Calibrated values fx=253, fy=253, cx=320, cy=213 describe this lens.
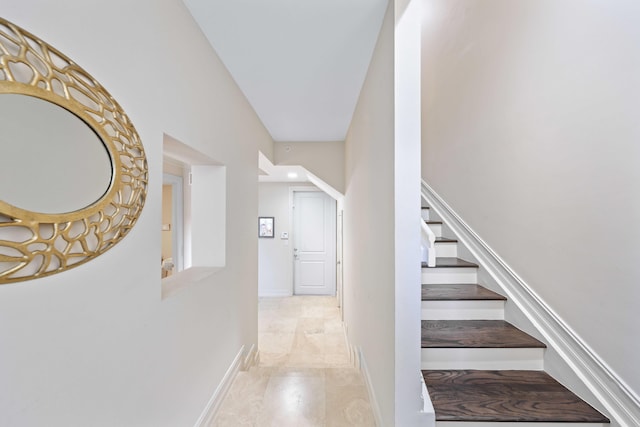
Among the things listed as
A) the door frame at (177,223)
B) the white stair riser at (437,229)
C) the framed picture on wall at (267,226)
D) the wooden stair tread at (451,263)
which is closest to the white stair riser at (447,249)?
the wooden stair tread at (451,263)

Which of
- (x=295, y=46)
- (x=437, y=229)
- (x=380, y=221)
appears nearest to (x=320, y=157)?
(x=437, y=229)

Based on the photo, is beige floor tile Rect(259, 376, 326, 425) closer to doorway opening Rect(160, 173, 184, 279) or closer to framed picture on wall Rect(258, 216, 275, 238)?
doorway opening Rect(160, 173, 184, 279)

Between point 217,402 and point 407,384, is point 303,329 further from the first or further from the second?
point 407,384

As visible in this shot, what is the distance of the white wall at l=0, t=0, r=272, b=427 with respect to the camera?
0.59m

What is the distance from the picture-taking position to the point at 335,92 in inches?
85.5

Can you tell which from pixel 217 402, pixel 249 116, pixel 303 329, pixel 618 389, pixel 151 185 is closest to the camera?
pixel 151 185

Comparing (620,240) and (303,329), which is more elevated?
(620,240)

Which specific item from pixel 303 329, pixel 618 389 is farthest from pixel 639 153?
pixel 303 329

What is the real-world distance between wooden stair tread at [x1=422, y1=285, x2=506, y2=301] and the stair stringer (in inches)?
4.1

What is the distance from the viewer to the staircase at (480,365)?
3.85 ft

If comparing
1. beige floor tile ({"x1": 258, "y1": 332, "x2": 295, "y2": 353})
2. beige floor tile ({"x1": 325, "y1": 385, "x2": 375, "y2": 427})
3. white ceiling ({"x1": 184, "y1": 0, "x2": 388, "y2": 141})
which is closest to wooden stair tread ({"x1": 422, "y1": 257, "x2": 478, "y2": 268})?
beige floor tile ({"x1": 325, "y1": 385, "x2": 375, "y2": 427})

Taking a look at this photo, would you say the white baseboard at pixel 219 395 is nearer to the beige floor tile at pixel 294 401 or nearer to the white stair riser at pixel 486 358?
the beige floor tile at pixel 294 401

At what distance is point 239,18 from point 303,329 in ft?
12.6

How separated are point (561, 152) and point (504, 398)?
136 cm
